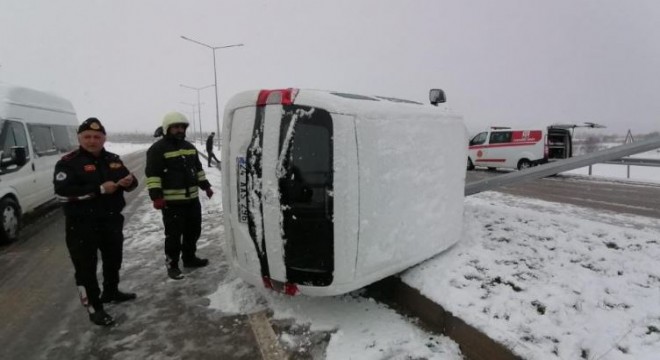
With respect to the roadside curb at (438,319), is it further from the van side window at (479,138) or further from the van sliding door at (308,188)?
the van side window at (479,138)

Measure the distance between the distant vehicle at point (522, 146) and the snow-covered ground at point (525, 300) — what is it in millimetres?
13990

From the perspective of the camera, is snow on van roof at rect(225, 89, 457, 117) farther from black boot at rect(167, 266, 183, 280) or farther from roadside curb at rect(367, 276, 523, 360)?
black boot at rect(167, 266, 183, 280)

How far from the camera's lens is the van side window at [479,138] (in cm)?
2005

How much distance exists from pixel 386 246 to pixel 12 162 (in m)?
6.42

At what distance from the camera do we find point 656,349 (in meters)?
2.75

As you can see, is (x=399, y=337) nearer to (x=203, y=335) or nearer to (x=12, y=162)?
(x=203, y=335)

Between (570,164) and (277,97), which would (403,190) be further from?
(570,164)

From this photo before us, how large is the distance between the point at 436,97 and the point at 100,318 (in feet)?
13.8

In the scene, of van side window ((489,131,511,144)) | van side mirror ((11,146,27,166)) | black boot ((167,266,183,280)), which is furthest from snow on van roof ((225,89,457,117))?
van side window ((489,131,511,144))

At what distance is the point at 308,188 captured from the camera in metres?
3.44

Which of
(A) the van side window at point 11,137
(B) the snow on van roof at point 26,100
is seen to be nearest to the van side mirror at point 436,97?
(A) the van side window at point 11,137

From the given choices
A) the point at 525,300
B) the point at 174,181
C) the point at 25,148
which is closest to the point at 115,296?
the point at 174,181

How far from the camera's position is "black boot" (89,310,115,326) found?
3959 millimetres

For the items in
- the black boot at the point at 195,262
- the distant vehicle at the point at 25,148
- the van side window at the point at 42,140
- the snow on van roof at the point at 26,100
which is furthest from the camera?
the van side window at the point at 42,140
